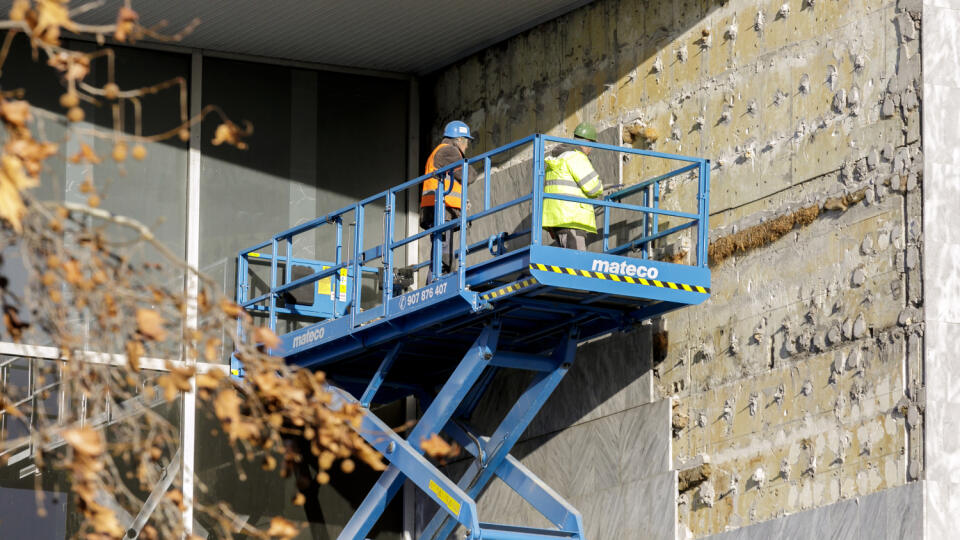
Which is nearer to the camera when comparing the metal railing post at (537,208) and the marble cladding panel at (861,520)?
the marble cladding panel at (861,520)

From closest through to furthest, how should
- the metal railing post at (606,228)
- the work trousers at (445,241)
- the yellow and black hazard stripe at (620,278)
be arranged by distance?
1. the yellow and black hazard stripe at (620,278)
2. the metal railing post at (606,228)
3. the work trousers at (445,241)

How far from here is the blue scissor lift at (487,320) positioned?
13.9 meters

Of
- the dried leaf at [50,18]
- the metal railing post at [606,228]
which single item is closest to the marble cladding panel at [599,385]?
the metal railing post at [606,228]

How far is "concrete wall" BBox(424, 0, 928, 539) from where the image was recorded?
42.3 ft

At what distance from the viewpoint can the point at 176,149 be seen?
18641mm

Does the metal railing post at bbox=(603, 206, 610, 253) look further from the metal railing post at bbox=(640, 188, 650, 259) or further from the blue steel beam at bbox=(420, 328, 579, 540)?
the blue steel beam at bbox=(420, 328, 579, 540)

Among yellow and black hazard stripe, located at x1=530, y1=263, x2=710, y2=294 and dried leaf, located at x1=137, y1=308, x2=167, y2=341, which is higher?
yellow and black hazard stripe, located at x1=530, y1=263, x2=710, y2=294

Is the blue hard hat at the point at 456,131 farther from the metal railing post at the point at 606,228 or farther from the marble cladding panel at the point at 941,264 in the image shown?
the marble cladding panel at the point at 941,264

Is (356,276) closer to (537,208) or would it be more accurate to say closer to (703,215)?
(537,208)

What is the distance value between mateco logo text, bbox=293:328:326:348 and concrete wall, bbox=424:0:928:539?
2548 mm

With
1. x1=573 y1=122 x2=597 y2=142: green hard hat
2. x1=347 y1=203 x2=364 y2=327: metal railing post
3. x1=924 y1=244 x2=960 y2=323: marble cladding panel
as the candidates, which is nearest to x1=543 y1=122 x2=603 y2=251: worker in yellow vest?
x1=573 y1=122 x2=597 y2=142: green hard hat

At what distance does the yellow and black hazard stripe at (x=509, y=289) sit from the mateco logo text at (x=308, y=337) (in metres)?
2.58

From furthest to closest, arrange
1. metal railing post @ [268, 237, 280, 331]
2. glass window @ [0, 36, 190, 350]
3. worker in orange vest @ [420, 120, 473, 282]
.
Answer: glass window @ [0, 36, 190, 350]
metal railing post @ [268, 237, 280, 331]
worker in orange vest @ [420, 120, 473, 282]

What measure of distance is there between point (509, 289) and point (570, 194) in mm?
1386
